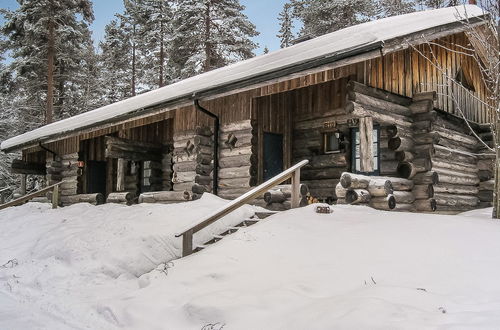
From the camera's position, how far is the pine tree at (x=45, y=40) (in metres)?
23.8

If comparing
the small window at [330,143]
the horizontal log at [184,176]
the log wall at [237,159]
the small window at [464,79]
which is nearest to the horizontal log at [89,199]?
the horizontal log at [184,176]

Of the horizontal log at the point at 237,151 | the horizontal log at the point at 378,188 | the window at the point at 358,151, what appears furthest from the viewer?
the horizontal log at the point at 237,151

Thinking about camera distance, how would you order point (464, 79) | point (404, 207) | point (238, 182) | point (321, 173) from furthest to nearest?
1. point (464, 79)
2. point (321, 173)
3. point (238, 182)
4. point (404, 207)

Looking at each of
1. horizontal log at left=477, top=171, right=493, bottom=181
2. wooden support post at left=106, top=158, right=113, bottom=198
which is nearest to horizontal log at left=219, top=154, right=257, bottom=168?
horizontal log at left=477, top=171, right=493, bottom=181

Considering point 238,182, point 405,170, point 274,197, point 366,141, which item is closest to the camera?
point 366,141

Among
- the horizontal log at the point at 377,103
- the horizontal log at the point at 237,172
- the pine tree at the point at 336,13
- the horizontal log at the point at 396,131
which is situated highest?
the pine tree at the point at 336,13

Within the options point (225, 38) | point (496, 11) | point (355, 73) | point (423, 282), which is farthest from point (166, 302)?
point (225, 38)

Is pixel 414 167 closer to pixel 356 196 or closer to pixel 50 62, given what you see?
pixel 356 196

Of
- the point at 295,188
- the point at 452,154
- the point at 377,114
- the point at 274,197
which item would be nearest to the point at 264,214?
the point at 295,188

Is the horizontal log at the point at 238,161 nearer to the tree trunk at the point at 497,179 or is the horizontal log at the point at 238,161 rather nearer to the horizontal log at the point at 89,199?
the horizontal log at the point at 89,199

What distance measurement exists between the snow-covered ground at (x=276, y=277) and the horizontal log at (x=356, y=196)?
61 cm

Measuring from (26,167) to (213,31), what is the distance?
12.5 metres

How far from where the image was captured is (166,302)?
4.88 meters

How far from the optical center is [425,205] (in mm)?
9852
